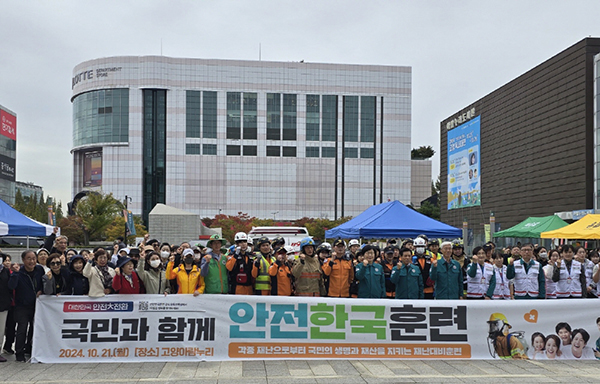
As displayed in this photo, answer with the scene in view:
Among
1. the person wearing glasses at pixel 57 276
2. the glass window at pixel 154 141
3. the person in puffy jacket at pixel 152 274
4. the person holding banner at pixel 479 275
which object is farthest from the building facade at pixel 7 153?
the person holding banner at pixel 479 275

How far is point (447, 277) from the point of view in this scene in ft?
33.0

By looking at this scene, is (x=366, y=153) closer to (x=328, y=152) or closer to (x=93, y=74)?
(x=328, y=152)

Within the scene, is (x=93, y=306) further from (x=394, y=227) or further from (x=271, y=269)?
(x=394, y=227)

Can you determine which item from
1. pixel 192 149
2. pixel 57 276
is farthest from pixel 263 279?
pixel 192 149

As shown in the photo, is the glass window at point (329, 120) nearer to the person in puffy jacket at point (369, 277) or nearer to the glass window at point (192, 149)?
the glass window at point (192, 149)

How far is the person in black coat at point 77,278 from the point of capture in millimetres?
9062

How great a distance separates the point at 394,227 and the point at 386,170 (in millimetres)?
75223

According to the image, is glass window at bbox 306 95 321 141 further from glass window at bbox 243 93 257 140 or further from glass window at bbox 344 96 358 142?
glass window at bbox 243 93 257 140

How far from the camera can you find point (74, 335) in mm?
8750

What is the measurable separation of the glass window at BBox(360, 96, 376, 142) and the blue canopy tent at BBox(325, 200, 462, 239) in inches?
2868

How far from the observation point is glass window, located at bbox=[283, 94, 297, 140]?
287ft

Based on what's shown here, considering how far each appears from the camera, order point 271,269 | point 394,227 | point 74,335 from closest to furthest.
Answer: point 74,335 < point 271,269 < point 394,227

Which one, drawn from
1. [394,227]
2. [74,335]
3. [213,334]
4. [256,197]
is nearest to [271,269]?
[213,334]

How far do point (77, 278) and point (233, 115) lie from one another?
78.3 m
